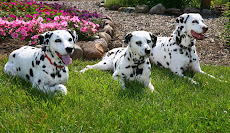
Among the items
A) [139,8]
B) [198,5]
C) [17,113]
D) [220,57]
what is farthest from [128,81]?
[198,5]

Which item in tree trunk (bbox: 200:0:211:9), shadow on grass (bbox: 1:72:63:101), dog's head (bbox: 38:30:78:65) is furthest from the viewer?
tree trunk (bbox: 200:0:211:9)

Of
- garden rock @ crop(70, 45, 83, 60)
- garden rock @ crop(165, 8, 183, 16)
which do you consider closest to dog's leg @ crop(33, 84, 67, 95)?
garden rock @ crop(70, 45, 83, 60)

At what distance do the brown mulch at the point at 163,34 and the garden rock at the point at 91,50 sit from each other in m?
1.23

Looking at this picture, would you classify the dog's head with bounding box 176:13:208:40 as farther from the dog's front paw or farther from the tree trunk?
the tree trunk

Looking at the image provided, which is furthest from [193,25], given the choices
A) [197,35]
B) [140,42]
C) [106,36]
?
[106,36]

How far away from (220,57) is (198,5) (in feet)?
32.6

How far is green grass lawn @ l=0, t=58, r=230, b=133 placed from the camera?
346 centimetres

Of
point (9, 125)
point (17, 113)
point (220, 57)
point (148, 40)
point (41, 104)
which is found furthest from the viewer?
point (220, 57)

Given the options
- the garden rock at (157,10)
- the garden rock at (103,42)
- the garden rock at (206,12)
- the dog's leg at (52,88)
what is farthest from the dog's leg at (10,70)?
the garden rock at (206,12)

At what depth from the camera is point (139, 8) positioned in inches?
587

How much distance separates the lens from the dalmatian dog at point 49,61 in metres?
4.05

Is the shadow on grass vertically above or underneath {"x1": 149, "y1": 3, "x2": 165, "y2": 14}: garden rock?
underneath

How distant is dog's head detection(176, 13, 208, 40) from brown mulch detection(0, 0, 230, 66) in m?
2.42

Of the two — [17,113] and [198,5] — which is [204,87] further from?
[198,5]
